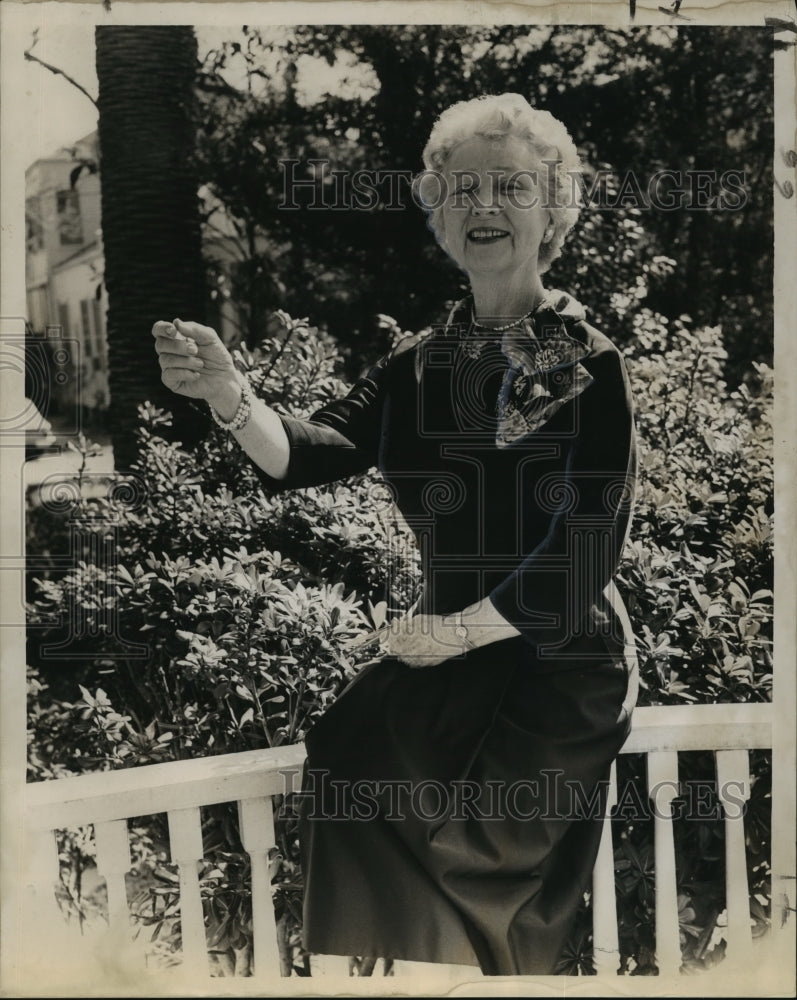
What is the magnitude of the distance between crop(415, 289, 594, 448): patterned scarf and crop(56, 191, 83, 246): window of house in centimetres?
107

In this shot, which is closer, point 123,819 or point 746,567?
point 123,819

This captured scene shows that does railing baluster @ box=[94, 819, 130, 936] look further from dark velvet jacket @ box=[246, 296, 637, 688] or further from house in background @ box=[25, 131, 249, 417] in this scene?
house in background @ box=[25, 131, 249, 417]

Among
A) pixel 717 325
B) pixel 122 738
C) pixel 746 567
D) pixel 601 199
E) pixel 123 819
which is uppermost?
pixel 601 199

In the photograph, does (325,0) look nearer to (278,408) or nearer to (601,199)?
(601,199)

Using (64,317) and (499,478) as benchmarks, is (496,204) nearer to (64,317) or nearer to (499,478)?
(499,478)

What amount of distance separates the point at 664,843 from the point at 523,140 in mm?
1709

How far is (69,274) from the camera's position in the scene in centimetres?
236

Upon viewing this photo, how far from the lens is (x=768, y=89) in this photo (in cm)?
238

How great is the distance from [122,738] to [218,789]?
0.28 metres

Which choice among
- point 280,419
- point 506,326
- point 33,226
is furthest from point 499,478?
point 33,226

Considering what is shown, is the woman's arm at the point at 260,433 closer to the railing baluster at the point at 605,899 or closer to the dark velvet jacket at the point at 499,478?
the dark velvet jacket at the point at 499,478

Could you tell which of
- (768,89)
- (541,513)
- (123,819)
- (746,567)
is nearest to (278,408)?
(541,513)

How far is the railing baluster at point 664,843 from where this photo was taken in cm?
233

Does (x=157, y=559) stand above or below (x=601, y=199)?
below
